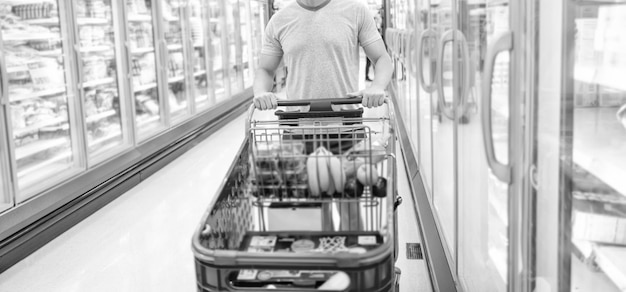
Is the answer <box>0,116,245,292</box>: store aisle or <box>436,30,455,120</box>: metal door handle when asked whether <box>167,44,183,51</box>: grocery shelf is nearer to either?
<box>0,116,245,292</box>: store aisle

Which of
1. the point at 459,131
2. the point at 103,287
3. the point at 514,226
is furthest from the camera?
the point at 103,287

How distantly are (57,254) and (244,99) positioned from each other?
669 cm

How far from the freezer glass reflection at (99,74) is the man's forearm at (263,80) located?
273cm

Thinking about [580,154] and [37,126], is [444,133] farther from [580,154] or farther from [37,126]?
[37,126]

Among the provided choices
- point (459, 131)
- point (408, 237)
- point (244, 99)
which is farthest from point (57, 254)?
point (244, 99)

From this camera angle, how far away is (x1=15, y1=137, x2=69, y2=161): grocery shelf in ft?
14.7

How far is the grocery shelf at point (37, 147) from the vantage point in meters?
4.48

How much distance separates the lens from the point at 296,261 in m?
1.40

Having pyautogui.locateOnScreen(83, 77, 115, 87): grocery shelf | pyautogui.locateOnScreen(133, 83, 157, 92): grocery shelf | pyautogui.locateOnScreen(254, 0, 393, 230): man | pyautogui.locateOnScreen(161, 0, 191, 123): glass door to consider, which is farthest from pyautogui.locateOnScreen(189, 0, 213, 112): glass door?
pyautogui.locateOnScreen(254, 0, 393, 230): man

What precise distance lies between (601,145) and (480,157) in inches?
31.1

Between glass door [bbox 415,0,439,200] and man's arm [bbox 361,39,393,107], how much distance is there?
36.3 inches

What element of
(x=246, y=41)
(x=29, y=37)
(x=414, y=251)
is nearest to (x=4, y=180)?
(x=29, y=37)

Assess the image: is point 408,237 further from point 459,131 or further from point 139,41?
point 139,41

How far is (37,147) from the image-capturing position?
4625 mm
